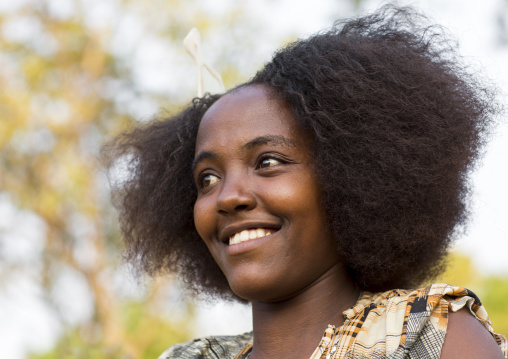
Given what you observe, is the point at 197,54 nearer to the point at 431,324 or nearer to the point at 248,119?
the point at 248,119

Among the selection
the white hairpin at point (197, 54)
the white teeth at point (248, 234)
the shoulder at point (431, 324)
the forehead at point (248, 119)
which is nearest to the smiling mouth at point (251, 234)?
the white teeth at point (248, 234)

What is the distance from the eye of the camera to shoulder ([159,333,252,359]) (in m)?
3.24

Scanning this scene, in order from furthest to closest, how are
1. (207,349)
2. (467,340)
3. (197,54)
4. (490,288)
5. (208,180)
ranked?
(490,288) < (197,54) < (207,349) < (208,180) < (467,340)

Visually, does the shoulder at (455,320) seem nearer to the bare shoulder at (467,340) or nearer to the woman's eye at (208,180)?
the bare shoulder at (467,340)

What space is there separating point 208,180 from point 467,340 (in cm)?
120

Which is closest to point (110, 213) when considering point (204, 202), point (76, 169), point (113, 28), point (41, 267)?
point (76, 169)

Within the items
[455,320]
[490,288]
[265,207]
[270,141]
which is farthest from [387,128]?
[490,288]

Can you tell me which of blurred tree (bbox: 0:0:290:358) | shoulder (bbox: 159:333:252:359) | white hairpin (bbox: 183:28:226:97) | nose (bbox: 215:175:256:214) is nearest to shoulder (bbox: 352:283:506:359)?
nose (bbox: 215:175:256:214)

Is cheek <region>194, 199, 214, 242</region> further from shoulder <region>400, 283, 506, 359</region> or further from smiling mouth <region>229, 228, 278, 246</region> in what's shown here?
shoulder <region>400, 283, 506, 359</region>

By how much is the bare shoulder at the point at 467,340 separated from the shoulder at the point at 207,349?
124cm

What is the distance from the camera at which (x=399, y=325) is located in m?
2.39

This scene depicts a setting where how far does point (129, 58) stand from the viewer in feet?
39.7

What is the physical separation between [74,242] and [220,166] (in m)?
9.25

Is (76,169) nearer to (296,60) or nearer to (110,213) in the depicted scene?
(110,213)
